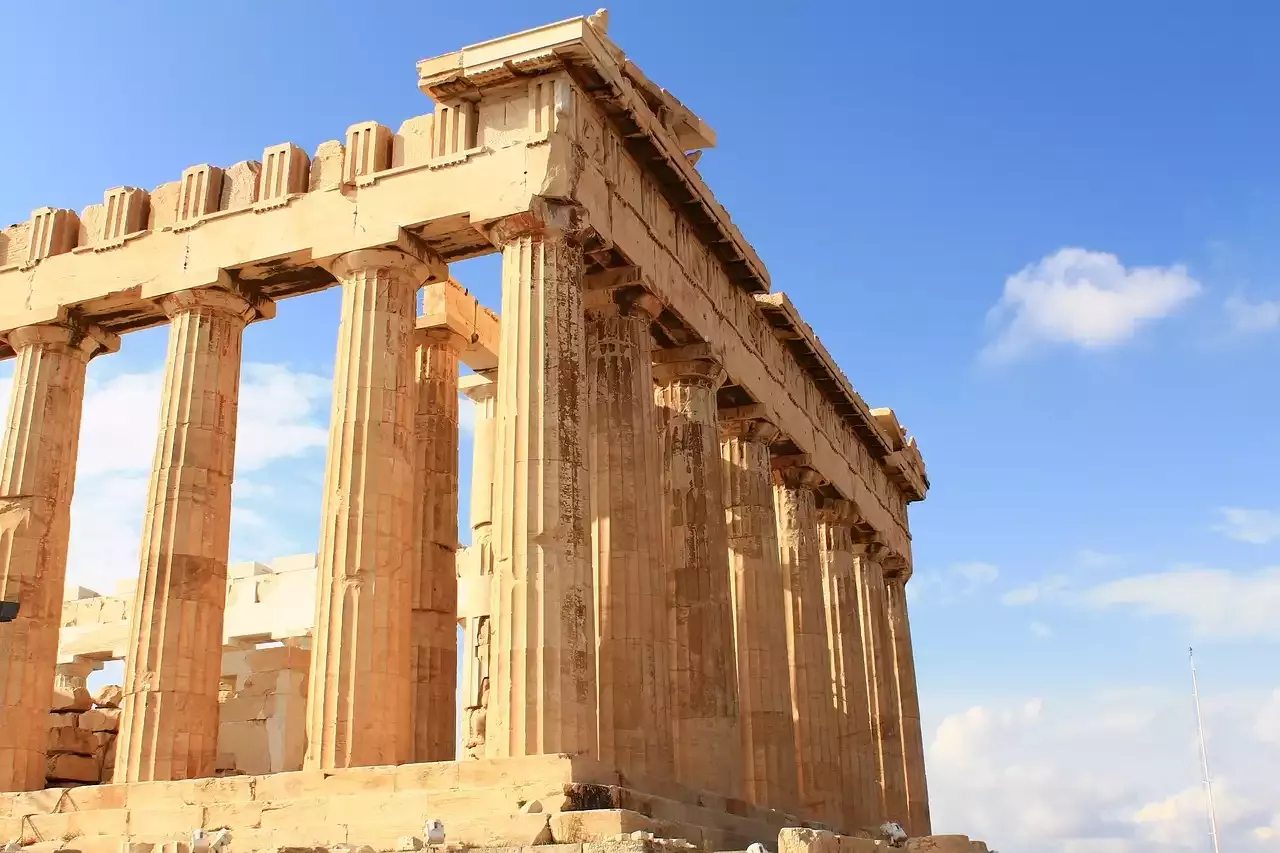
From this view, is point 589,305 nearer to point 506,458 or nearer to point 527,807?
point 506,458

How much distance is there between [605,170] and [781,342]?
1120 centimetres

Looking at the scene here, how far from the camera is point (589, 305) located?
84.9 feet

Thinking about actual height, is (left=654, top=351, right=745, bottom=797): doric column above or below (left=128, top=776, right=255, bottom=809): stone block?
above

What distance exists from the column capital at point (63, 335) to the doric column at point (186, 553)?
90.6 inches

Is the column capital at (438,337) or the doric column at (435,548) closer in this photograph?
the doric column at (435,548)

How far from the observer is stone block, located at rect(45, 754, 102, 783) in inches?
1216

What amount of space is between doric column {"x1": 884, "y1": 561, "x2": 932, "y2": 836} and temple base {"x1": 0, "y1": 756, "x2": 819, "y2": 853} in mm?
21539

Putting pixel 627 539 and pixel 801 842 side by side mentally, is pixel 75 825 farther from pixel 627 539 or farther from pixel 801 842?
pixel 801 842

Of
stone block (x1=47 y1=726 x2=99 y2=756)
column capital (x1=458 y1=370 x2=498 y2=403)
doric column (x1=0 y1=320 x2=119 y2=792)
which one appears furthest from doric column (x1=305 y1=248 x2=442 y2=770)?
stone block (x1=47 y1=726 x2=99 y2=756)

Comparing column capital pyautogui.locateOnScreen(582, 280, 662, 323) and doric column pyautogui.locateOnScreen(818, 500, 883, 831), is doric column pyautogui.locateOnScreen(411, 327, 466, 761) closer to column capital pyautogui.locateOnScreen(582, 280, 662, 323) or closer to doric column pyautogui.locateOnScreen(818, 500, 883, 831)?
column capital pyautogui.locateOnScreen(582, 280, 662, 323)

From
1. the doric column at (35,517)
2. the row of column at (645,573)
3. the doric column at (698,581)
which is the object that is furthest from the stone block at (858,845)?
the doric column at (35,517)

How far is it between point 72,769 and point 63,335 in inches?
411

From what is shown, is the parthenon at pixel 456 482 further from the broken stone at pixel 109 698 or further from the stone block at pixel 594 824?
the broken stone at pixel 109 698

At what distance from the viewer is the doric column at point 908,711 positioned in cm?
4178
